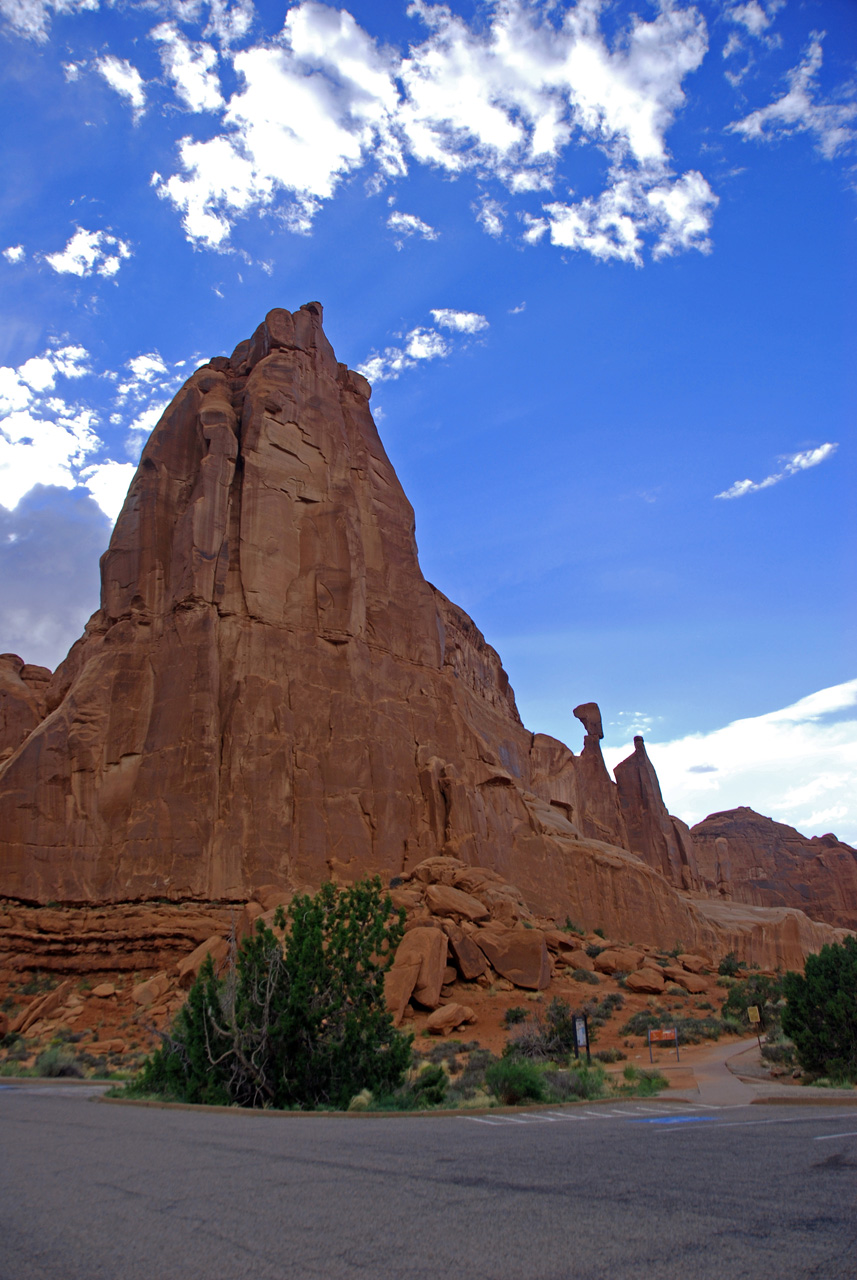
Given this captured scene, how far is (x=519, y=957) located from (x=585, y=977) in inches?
141

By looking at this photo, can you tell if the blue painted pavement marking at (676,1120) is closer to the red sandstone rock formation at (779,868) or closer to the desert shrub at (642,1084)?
the desert shrub at (642,1084)

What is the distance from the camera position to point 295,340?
4234 cm

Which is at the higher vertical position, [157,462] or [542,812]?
[157,462]

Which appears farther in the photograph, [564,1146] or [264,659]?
[264,659]

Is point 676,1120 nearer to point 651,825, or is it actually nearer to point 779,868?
point 651,825

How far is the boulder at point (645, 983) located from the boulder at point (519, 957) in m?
3.88

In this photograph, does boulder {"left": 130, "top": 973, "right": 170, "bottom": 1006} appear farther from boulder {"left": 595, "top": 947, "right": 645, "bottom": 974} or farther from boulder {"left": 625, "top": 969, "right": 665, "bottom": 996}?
boulder {"left": 625, "top": 969, "right": 665, "bottom": 996}

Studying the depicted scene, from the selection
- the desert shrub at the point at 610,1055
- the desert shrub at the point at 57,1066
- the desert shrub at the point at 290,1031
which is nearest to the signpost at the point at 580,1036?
the desert shrub at the point at 610,1055

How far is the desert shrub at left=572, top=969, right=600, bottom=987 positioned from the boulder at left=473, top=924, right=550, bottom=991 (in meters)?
2.15

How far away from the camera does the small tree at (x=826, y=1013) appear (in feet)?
49.6

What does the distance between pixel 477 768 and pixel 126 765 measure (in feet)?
54.0

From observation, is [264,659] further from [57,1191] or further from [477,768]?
[57,1191]

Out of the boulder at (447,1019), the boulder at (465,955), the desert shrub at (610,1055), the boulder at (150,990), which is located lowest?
the desert shrub at (610,1055)

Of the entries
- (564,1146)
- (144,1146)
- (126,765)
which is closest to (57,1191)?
(144,1146)
